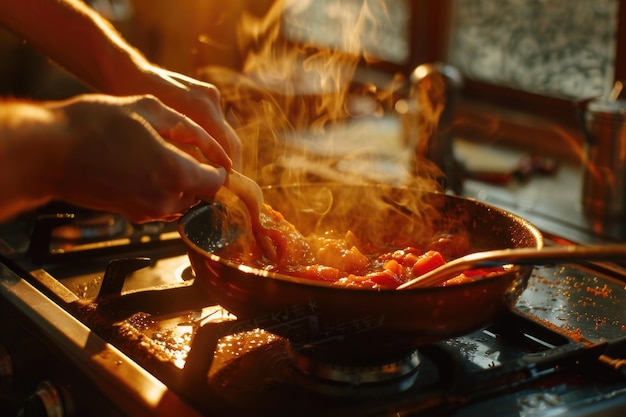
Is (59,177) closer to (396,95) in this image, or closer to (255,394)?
(255,394)

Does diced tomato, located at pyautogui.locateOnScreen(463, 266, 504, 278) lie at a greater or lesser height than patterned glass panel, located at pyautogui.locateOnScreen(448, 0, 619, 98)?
lesser

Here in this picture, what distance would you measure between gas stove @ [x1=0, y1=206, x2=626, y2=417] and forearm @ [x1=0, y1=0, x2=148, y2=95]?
42 cm

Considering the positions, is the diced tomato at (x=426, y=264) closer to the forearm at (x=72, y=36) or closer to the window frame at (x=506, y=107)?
the forearm at (x=72, y=36)

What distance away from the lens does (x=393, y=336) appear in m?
0.98

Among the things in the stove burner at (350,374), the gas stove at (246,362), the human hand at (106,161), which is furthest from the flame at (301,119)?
the human hand at (106,161)

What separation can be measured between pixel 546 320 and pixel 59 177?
2.91 feet

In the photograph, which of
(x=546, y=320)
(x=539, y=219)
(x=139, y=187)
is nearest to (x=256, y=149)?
(x=539, y=219)

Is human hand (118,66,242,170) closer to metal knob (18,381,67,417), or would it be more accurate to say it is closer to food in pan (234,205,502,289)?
food in pan (234,205,502,289)

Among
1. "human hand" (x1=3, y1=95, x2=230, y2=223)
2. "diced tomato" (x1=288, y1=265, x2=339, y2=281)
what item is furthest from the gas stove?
"human hand" (x1=3, y1=95, x2=230, y2=223)

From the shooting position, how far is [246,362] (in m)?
1.15

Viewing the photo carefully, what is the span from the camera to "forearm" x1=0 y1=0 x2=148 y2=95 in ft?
4.98

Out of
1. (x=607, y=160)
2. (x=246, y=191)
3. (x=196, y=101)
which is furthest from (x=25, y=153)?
(x=607, y=160)

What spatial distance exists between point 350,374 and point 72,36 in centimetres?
95

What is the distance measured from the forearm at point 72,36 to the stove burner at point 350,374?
715 mm
